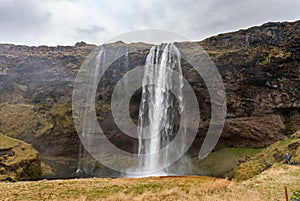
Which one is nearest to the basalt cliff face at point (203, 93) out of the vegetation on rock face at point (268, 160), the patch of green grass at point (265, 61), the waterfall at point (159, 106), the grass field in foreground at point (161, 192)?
the patch of green grass at point (265, 61)

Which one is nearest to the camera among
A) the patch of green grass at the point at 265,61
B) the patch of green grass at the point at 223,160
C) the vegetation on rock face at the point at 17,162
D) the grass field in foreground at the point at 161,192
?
the grass field in foreground at the point at 161,192

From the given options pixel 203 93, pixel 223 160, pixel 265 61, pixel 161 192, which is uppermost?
pixel 265 61

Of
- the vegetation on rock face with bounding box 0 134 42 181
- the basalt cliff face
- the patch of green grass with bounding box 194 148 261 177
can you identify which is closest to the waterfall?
the basalt cliff face

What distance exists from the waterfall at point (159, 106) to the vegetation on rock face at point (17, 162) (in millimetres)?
16348

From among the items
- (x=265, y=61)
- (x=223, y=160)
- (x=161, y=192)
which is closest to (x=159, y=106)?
(x=223, y=160)

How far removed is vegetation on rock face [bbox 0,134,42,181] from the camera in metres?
32.7

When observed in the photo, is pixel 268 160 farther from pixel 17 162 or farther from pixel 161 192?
pixel 17 162

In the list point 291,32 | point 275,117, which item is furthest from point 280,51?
point 275,117

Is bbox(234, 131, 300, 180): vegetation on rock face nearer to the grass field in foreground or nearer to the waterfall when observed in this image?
the grass field in foreground

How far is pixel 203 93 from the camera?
→ 46.8m

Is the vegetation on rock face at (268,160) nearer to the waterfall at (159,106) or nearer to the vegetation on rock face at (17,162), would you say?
the waterfall at (159,106)

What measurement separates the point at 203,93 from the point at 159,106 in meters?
7.38

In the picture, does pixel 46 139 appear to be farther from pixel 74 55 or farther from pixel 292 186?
pixel 292 186

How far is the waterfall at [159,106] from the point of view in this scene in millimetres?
46125
